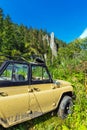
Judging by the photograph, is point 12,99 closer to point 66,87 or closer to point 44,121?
point 44,121

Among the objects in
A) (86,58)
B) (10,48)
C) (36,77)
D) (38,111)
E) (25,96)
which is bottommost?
(38,111)

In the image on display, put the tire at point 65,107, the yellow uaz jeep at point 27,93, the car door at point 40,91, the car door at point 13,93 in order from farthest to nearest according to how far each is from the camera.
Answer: the tire at point 65,107, the car door at point 40,91, the yellow uaz jeep at point 27,93, the car door at point 13,93

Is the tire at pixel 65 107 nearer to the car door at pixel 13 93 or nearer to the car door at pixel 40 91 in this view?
the car door at pixel 40 91

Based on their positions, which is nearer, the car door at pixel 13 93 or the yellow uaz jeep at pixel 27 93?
the car door at pixel 13 93

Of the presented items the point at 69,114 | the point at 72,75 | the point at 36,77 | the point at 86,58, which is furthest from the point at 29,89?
the point at 86,58

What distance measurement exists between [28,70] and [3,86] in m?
1.08

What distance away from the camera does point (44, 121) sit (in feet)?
23.9

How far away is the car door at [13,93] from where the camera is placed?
5359 mm

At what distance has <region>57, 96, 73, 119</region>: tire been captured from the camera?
7598 millimetres

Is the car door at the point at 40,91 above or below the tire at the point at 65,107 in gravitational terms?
above

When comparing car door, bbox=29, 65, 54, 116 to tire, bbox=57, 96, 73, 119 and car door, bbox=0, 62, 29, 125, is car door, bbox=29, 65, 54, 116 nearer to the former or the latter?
car door, bbox=0, 62, 29, 125

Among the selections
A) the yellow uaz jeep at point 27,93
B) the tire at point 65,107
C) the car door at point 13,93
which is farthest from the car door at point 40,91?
the tire at point 65,107

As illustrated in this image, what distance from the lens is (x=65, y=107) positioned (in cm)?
778

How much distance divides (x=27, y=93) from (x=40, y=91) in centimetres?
67
